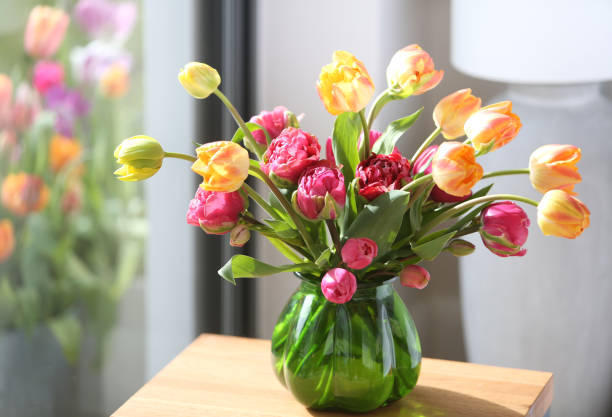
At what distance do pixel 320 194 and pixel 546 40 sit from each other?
35.4 inches

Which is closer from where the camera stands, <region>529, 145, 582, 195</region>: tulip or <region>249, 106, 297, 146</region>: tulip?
<region>529, 145, 582, 195</region>: tulip

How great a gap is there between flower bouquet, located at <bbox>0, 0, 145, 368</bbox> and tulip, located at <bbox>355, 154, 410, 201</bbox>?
61 cm

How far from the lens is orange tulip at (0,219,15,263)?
1274mm

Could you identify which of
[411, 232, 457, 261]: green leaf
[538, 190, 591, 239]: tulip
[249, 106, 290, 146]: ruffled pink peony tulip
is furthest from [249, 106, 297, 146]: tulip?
[538, 190, 591, 239]: tulip

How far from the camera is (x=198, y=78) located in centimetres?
90

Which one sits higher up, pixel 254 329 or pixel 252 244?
pixel 252 244

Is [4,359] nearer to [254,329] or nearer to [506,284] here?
[254,329]

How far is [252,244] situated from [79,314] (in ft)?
1.93

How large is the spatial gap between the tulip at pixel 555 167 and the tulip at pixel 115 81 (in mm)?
855

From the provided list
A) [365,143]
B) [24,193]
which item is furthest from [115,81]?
[365,143]

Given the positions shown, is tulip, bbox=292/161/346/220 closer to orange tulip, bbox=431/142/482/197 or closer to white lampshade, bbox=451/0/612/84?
orange tulip, bbox=431/142/482/197

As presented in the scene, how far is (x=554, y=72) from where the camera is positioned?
160cm

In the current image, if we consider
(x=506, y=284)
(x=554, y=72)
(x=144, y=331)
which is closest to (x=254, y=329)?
(x=144, y=331)

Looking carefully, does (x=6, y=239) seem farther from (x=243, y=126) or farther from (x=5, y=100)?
(x=243, y=126)
